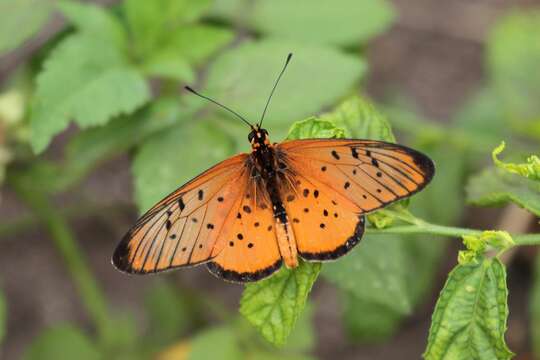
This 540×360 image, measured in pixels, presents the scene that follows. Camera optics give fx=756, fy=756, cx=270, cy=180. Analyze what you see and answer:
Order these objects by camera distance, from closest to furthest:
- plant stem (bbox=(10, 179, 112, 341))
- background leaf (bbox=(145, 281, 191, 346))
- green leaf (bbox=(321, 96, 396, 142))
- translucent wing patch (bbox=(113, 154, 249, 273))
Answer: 1. translucent wing patch (bbox=(113, 154, 249, 273))
2. green leaf (bbox=(321, 96, 396, 142))
3. plant stem (bbox=(10, 179, 112, 341))
4. background leaf (bbox=(145, 281, 191, 346))

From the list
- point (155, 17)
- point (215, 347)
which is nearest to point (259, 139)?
point (155, 17)

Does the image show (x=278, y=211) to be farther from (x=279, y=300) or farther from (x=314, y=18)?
(x=314, y=18)

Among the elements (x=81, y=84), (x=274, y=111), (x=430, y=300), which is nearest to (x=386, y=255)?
(x=274, y=111)

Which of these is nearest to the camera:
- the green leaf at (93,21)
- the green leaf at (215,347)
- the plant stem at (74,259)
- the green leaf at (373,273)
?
the green leaf at (373,273)

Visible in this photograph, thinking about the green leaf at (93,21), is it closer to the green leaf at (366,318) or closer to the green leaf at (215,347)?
the green leaf at (215,347)

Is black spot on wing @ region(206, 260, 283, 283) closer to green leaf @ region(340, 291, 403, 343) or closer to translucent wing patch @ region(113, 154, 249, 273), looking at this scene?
translucent wing patch @ region(113, 154, 249, 273)

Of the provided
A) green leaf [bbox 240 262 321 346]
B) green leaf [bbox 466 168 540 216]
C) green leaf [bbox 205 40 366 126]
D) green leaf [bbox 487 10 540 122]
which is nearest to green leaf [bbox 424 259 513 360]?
green leaf [bbox 466 168 540 216]

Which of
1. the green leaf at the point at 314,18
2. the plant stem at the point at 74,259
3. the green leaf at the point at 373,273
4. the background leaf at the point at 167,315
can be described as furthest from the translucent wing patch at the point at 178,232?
the background leaf at the point at 167,315
